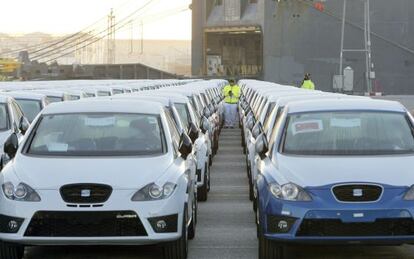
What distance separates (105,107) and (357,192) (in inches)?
124

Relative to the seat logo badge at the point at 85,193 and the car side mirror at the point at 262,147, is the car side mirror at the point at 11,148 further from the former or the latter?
the car side mirror at the point at 262,147

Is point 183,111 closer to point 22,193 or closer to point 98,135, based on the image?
point 98,135

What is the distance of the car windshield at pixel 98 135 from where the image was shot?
28.0ft

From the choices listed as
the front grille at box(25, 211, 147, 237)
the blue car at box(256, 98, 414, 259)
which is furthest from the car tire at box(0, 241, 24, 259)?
the blue car at box(256, 98, 414, 259)

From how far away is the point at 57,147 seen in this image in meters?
8.61

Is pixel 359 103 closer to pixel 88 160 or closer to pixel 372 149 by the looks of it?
pixel 372 149

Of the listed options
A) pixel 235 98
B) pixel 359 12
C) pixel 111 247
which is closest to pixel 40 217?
pixel 111 247

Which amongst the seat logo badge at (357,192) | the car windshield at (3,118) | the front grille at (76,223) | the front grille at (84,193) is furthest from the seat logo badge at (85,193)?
the car windshield at (3,118)

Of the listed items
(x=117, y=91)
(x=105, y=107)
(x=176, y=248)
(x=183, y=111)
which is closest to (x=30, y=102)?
(x=183, y=111)

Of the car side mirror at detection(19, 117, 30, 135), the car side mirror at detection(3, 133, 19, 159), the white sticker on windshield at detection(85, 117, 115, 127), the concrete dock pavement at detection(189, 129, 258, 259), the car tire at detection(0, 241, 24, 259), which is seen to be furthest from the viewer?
the car side mirror at detection(19, 117, 30, 135)

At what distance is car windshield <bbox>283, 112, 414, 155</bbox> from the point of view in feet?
27.9

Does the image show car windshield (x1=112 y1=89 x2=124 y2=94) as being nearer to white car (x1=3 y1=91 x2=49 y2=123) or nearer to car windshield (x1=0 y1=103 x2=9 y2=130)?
white car (x1=3 y1=91 x2=49 y2=123)

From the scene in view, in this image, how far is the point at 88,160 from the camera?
8078 millimetres

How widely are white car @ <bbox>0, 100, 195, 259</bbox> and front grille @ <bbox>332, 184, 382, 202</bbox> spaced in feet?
4.75
